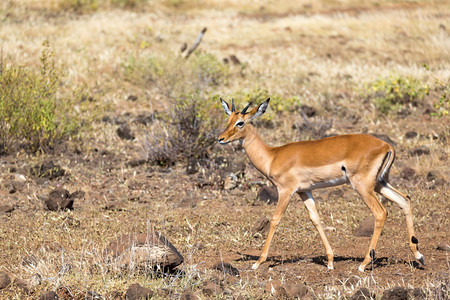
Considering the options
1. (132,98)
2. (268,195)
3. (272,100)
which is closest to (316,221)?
(268,195)

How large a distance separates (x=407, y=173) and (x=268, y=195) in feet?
8.46

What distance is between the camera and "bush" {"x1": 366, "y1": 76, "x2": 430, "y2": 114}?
14180 mm

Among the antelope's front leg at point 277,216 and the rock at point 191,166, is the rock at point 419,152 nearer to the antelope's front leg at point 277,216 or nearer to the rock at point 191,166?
the rock at point 191,166

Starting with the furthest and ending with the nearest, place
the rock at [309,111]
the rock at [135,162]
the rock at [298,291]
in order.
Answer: the rock at [309,111] → the rock at [135,162] → the rock at [298,291]

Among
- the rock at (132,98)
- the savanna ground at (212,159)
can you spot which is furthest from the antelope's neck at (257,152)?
the rock at (132,98)

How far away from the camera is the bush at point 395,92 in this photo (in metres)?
14.2

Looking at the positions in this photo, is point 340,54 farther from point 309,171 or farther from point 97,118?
point 309,171

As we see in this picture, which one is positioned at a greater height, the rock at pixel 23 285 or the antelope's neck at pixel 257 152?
the antelope's neck at pixel 257 152

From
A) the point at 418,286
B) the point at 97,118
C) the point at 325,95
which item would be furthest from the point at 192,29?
the point at 418,286

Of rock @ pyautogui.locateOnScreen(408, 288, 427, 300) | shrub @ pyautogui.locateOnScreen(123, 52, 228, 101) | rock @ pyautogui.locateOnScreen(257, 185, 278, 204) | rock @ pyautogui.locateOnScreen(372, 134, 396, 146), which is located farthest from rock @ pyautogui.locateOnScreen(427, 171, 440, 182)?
shrub @ pyautogui.locateOnScreen(123, 52, 228, 101)

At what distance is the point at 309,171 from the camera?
6965mm

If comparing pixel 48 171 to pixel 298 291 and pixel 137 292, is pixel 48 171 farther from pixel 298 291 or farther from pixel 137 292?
pixel 298 291

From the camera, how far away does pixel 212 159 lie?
37.4 feet

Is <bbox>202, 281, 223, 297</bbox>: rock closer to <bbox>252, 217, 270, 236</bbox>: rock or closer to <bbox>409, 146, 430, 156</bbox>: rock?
<bbox>252, 217, 270, 236</bbox>: rock
